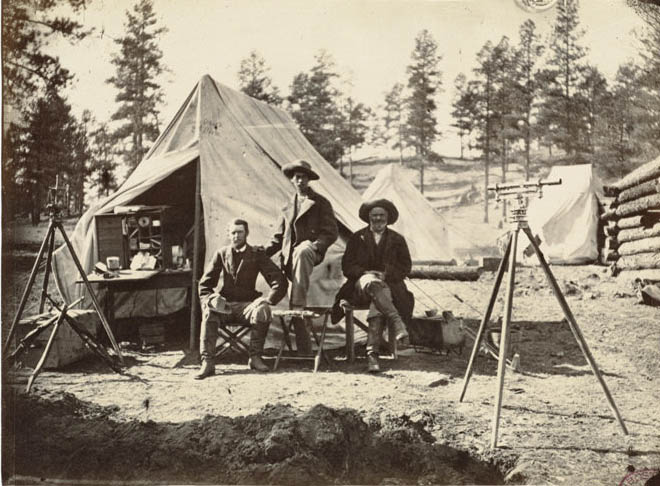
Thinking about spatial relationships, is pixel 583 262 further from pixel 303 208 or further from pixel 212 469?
pixel 212 469

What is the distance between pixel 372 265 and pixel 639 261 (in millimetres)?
2129

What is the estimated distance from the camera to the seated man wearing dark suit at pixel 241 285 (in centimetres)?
402

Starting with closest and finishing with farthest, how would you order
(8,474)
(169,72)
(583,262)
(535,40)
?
(8,474), (535,40), (169,72), (583,262)

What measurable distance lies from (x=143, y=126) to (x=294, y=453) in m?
2.91

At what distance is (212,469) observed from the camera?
2941mm

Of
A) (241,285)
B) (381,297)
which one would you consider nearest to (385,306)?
(381,297)

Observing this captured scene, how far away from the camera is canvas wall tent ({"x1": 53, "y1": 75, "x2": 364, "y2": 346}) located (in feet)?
14.4

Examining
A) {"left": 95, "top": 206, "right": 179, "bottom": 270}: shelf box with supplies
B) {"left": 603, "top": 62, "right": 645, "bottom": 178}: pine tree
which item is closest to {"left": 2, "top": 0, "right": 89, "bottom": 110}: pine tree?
{"left": 95, "top": 206, "right": 179, "bottom": 270}: shelf box with supplies

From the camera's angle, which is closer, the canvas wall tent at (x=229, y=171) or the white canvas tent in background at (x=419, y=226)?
the canvas wall tent at (x=229, y=171)

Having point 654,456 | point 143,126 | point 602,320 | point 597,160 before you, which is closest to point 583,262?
point 597,160

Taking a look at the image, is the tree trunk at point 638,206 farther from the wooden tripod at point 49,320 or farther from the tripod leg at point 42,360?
the tripod leg at point 42,360

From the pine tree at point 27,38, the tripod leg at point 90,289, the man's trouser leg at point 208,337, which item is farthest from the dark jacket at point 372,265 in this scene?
the pine tree at point 27,38

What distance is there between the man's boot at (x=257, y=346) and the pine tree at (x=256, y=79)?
→ 5.42ft

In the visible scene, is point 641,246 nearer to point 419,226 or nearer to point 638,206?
point 638,206
